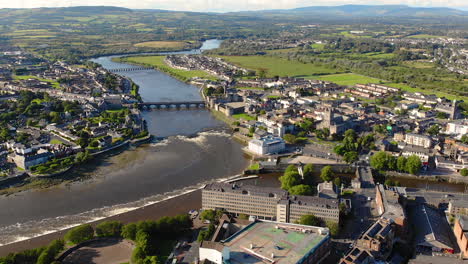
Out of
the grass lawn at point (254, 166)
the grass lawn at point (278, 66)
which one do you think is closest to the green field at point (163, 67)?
the grass lawn at point (278, 66)

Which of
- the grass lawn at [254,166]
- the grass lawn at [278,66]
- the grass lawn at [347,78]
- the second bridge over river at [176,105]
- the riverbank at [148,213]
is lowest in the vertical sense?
the riverbank at [148,213]

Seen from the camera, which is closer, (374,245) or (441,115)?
(374,245)

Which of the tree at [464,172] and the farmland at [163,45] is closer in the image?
the tree at [464,172]

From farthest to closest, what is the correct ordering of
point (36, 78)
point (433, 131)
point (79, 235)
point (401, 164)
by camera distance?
point (36, 78) < point (433, 131) < point (401, 164) < point (79, 235)

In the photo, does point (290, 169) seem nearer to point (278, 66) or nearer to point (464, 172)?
point (464, 172)

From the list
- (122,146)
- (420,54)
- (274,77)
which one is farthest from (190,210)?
(420,54)

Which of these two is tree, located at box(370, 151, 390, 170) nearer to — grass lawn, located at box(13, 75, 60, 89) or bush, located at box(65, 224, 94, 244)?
bush, located at box(65, 224, 94, 244)

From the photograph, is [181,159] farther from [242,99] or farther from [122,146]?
[242,99]

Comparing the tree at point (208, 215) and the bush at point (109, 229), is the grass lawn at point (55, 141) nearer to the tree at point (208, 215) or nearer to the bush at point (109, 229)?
the bush at point (109, 229)

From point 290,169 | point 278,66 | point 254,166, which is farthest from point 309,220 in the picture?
point 278,66
